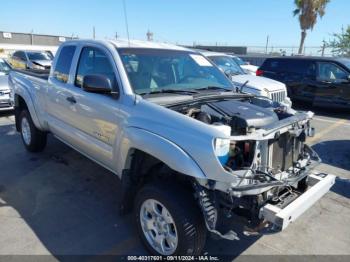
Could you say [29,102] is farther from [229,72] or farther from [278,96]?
[229,72]

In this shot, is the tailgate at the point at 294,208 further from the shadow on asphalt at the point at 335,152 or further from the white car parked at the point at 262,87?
the white car parked at the point at 262,87

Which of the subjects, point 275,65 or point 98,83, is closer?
point 98,83

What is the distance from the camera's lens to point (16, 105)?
6086 millimetres

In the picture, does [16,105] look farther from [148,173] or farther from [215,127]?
[215,127]

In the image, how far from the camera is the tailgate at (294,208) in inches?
102

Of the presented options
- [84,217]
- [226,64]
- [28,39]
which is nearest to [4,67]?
[226,64]

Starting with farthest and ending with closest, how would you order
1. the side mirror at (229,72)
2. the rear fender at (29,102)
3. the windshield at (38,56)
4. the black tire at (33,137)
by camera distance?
1. the windshield at (38,56)
2. the side mirror at (229,72)
3. the black tire at (33,137)
4. the rear fender at (29,102)

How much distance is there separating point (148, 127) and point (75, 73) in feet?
5.88

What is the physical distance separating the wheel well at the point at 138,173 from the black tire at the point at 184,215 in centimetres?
22

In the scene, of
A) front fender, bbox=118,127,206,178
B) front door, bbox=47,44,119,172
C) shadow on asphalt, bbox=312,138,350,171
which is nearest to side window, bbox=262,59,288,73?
shadow on asphalt, bbox=312,138,350,171

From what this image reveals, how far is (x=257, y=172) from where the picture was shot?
2807 mm

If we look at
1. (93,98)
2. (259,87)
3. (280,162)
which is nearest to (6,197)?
(93,98)

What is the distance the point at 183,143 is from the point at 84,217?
186 cm

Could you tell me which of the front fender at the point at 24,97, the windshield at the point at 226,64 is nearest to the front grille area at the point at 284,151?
the front fender at the point at 24,97
